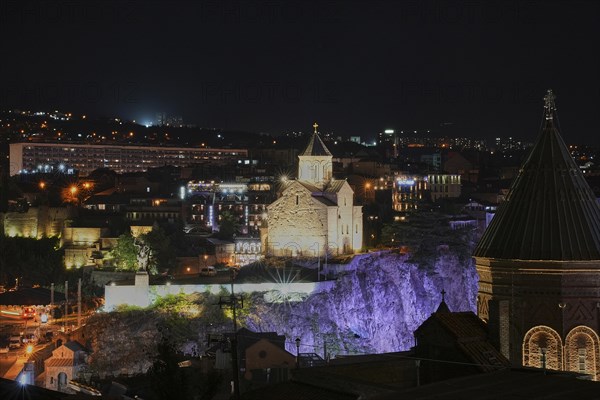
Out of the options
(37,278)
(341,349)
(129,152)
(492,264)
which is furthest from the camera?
(129,152)

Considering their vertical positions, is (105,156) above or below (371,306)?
above

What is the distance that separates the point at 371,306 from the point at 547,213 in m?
35.1

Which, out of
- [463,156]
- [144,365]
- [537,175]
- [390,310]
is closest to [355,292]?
[390,310]

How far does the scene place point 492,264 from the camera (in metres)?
20.8

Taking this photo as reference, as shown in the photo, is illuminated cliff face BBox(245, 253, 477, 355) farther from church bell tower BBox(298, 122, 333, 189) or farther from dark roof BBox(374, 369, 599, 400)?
dark roof BBox(374, 369, 599, 400)

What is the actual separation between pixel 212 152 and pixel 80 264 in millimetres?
72419

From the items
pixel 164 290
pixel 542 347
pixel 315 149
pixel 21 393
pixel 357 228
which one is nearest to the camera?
pixel 21 393

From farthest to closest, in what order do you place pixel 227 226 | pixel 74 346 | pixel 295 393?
pixel 227 226 < pixel 74 346 < pixel 295 393

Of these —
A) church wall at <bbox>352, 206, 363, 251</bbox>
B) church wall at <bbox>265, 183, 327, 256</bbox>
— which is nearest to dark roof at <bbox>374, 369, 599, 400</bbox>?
church wall at <bbox>265, 183, 327, 256</bbox>

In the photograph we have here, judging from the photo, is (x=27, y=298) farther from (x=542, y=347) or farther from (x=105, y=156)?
(x=105, y=156)

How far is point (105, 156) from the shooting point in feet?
434

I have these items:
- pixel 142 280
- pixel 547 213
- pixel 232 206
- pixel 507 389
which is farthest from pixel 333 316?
pixel 507 389

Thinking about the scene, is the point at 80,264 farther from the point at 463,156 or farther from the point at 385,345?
the point at 463,156

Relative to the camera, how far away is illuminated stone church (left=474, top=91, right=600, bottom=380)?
20281mm
